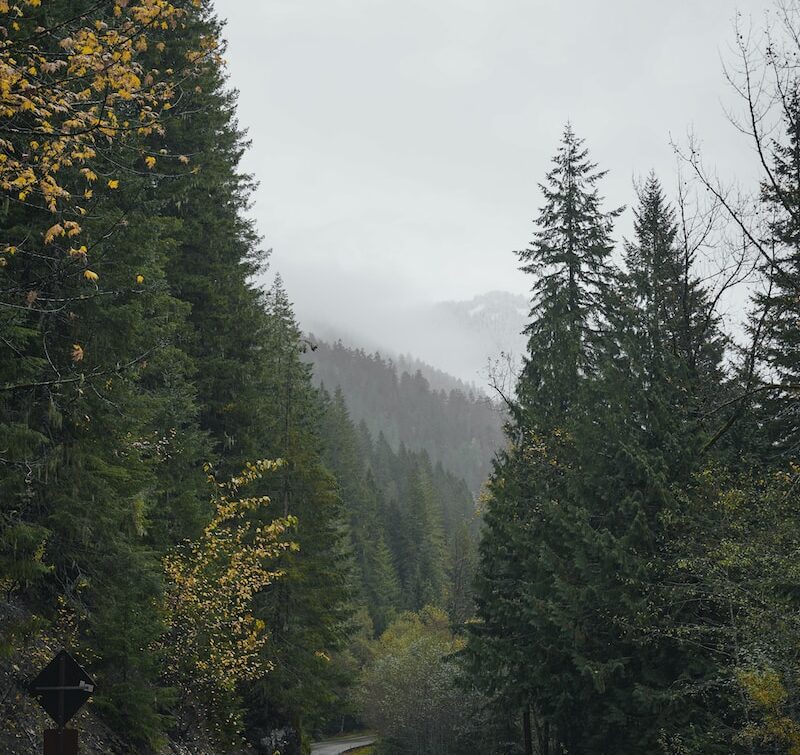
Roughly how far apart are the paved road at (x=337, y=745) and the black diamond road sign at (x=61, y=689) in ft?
126

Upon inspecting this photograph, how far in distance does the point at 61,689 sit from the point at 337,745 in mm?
44904

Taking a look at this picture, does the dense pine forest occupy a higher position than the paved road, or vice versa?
the dense pine forest

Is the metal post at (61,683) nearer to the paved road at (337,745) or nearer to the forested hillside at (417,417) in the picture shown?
the paved road at (337,745)

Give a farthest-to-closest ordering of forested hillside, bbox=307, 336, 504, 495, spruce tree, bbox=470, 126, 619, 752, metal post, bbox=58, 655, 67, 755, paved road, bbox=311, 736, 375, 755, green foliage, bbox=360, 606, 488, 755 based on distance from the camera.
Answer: forested hillside, bbox=307, 336, 504, 495
paved road, bbox=311, 736, 375, 755
green foliage, bbox=360, 606, 488, 755
spruce tree, bbox=470, 126, 619, 752
metal post, bbox=58, 655, 67, 755

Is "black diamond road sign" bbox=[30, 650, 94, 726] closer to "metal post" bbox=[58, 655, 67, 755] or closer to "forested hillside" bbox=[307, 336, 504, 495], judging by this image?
"metal post" bbox=[58, 655, 67, 755]

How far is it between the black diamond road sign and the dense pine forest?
119cm

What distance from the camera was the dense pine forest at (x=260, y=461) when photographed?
8711 millimetres

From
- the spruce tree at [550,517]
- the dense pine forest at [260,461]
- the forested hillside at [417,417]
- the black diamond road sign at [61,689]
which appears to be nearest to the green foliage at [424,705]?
the dense pine forest at [260,461]

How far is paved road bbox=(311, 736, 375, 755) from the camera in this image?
139 feet

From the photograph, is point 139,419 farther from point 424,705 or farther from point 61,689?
point 424,705

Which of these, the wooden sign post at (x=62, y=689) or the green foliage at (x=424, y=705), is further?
the green foliage at (x=424, y=705)

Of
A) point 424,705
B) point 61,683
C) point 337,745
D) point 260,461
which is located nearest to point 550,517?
point 260,461

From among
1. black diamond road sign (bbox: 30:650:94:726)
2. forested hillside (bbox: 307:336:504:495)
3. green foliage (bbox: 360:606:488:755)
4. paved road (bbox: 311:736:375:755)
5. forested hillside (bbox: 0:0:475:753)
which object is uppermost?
forested hillside (bbox: 307:336:504:495)

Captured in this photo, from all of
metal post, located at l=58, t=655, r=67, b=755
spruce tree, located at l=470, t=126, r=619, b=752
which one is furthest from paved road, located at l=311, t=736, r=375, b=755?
metal post, located at l=58, t=655, r=67, b=755
